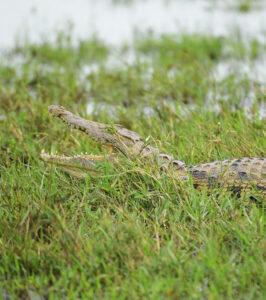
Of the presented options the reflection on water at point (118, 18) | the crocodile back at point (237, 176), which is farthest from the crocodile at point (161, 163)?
the reflection on water at point (118, 18)

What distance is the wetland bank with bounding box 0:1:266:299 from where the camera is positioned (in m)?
3.60

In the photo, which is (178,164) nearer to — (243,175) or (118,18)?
(243,175)

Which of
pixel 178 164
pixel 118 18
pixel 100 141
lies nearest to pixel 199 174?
pixel 178 164

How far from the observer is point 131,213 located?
170 inches

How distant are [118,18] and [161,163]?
5.80 m

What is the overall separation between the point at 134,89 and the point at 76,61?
1.22m

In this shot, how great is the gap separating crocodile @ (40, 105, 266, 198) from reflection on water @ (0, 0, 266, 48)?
408 cm

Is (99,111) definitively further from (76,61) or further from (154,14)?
(154,14)

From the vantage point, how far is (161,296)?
3.38 m

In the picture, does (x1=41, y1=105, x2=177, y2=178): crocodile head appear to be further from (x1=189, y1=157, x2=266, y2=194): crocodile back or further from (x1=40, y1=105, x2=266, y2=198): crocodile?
(x1=189, y1=157, x2=266, y2=194): crocodile back

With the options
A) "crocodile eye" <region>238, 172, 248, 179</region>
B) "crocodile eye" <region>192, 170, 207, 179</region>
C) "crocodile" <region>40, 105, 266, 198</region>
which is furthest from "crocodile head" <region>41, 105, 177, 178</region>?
"crocodile eye" <region>238, 172, 248, 179</region>

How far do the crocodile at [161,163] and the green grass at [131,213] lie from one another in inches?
3.5

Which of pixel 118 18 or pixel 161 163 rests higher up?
pixel 161 163

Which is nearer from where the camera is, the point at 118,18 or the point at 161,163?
the point at 161,163
